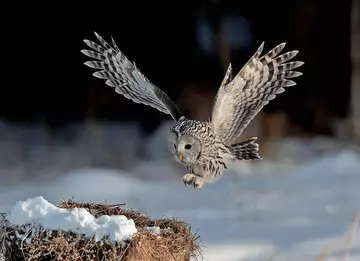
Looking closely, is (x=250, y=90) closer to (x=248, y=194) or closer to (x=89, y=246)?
(x=89, y=246)

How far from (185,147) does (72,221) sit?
0.75m

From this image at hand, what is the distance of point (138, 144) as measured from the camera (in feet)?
20.8

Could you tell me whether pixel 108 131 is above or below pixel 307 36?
below

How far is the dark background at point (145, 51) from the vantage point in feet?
20.3

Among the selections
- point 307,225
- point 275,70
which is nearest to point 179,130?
point 275,70

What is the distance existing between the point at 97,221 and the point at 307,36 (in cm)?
419

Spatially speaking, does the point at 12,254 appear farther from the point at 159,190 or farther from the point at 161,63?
the point at 161,63

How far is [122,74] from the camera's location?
10.9ft

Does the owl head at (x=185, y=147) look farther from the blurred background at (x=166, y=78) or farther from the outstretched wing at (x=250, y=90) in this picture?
the blurred background at (x=166, y=78)

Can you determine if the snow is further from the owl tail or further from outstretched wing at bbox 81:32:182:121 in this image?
the owl tail

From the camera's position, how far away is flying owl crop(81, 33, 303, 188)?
3.10 m

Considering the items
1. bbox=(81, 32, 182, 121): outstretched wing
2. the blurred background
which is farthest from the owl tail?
the blurred background

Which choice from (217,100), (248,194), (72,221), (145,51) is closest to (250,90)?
(217,100)

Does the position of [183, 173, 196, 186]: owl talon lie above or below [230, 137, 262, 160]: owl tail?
below
